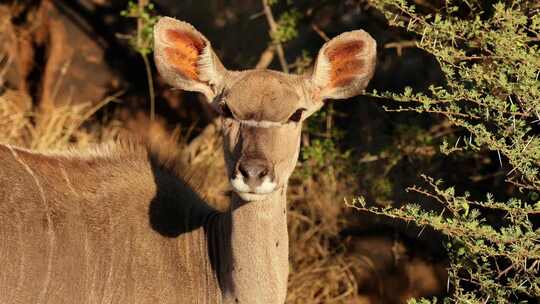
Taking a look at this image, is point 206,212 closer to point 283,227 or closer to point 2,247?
point 283,227

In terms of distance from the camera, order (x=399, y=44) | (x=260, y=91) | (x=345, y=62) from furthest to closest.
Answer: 1. (x=399, y=44)
2. (x=345, y=62)
3. (x=260, y=91)

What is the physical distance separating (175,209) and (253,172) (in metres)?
0.76

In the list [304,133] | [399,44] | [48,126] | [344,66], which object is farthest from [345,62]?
[48,126]

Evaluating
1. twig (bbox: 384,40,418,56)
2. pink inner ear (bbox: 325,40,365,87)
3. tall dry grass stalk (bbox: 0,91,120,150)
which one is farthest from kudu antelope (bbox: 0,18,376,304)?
tall dry grass stalk (bbox: 0,91,120,150)

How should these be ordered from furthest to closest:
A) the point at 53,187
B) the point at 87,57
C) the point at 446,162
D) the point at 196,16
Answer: the point at 196,16
the point at 87,57
the point at 446,162
the point at 53,187

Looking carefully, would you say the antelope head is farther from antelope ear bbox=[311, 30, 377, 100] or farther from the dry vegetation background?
the dry vegetation background

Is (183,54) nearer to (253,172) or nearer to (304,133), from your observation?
(253,172)

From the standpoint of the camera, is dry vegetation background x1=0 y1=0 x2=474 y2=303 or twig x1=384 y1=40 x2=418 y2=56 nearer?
twig x1=384 y1=40 x2=418 y2=56

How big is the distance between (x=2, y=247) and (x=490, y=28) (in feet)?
6.82

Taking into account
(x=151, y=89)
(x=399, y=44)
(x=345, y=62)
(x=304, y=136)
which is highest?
(x=345, y=62)

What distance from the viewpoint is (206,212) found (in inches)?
168

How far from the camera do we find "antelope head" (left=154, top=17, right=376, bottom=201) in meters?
3.64

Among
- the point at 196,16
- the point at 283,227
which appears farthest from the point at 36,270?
the point at 196,16

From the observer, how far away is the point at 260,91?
3.86m
